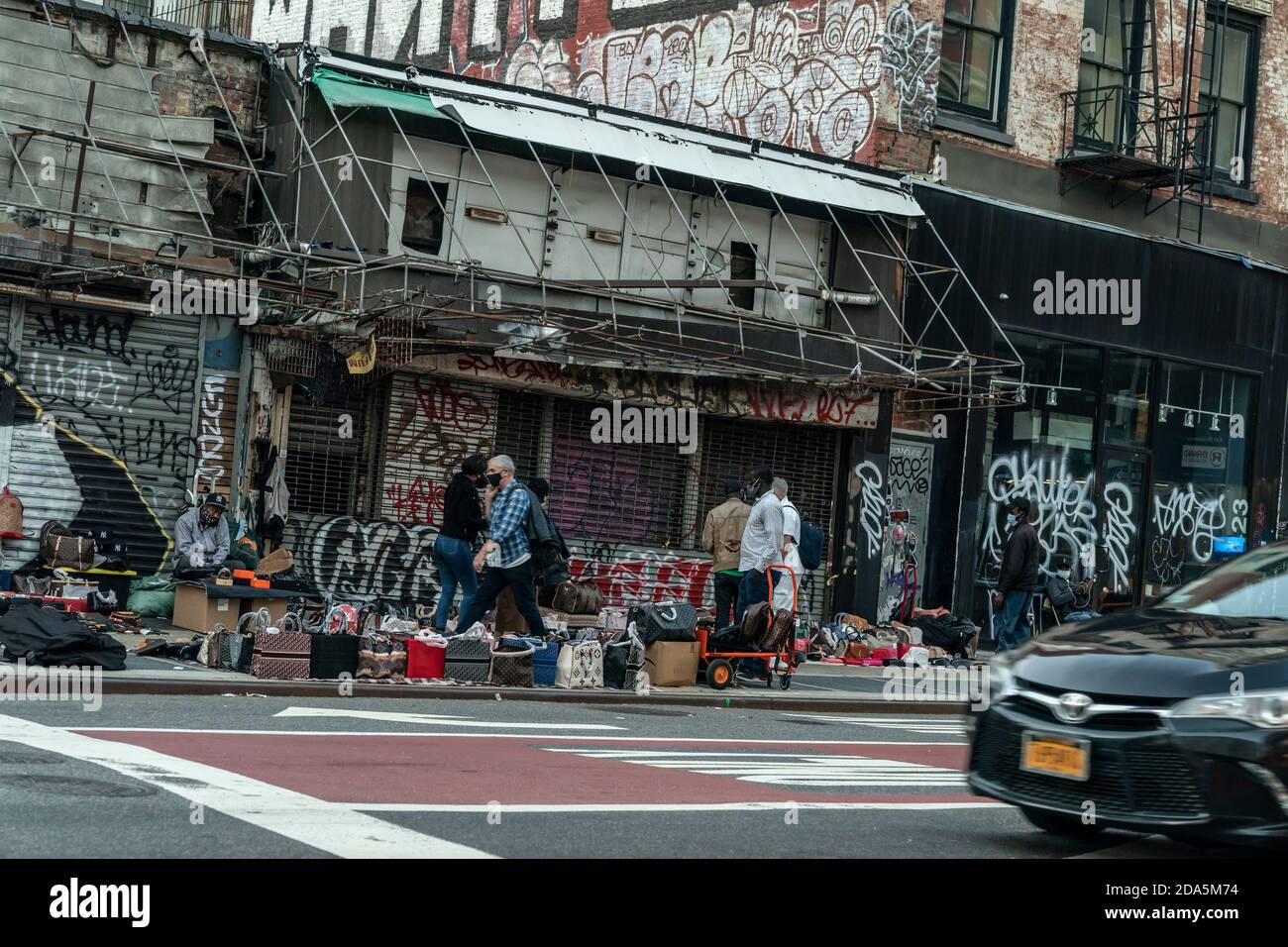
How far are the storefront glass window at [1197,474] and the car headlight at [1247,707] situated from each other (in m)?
20.4

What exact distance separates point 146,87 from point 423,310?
4.62 meters

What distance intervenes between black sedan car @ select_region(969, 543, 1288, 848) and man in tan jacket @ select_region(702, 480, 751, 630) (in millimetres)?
9827

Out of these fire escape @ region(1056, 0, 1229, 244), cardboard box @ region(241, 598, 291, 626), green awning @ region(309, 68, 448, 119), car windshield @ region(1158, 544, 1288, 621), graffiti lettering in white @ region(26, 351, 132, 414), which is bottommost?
cardboard box @ region(241, 598, 291, 626)

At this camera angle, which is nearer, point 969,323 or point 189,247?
point 189,247

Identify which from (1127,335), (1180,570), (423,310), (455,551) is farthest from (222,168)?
(1180,570)

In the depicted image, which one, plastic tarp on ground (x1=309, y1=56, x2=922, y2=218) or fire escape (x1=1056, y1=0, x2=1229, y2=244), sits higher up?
fire escape (x1=1056, y1=0, x2=1229, y2=244)

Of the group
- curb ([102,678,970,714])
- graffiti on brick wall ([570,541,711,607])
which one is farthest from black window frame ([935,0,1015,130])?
curb ([102,678,970,714])

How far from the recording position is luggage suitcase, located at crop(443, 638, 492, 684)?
48.8 ft

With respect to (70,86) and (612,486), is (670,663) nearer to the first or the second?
(612,486)

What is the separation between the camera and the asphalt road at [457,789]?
7035mm

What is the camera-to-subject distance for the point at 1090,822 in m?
6.98

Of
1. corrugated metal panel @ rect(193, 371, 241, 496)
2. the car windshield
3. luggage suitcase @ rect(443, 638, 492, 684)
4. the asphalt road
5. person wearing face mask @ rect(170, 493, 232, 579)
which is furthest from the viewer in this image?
corrugated metal panel @ rect(193, 371, 241, 496)

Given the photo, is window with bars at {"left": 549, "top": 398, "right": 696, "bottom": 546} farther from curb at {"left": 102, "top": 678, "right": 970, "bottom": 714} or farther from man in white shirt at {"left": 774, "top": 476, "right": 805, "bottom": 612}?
curb at {"left": 102, "top": 678, "right": 970, "bottom": 714}
